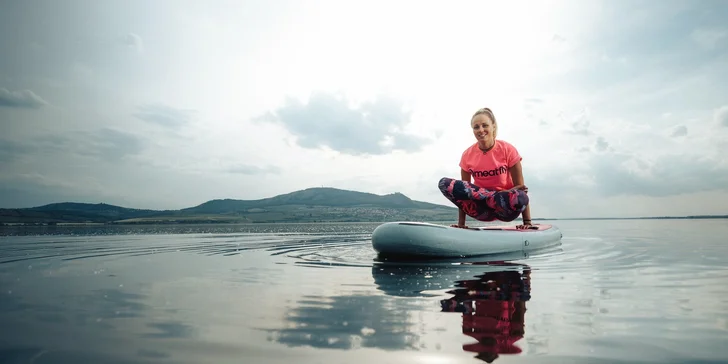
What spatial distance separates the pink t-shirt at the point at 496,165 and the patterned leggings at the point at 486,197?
0.40 meters

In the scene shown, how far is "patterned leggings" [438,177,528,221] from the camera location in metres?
10.5

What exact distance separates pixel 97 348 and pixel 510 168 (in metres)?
10.1

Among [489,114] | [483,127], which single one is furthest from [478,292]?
[489,114]

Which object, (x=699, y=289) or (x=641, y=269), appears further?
(x=641, y=269)

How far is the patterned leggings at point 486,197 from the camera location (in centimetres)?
1048

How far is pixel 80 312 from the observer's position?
4.61 meters

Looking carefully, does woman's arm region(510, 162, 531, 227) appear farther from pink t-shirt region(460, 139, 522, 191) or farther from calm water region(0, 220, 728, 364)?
calm water region(0, 220, 728, 364)

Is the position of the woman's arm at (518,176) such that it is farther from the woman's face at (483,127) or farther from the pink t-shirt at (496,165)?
the woman's face at (483,127)

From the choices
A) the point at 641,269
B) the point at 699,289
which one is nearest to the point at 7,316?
the point at 699,289

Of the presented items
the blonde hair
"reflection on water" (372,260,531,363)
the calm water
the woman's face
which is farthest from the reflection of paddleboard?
the blonde hair

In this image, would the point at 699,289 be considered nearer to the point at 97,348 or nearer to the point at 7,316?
the point at 97,348

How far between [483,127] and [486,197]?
190 cm

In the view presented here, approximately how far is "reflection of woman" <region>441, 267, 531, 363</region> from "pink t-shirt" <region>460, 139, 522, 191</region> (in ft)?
13.8

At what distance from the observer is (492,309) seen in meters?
4.41
